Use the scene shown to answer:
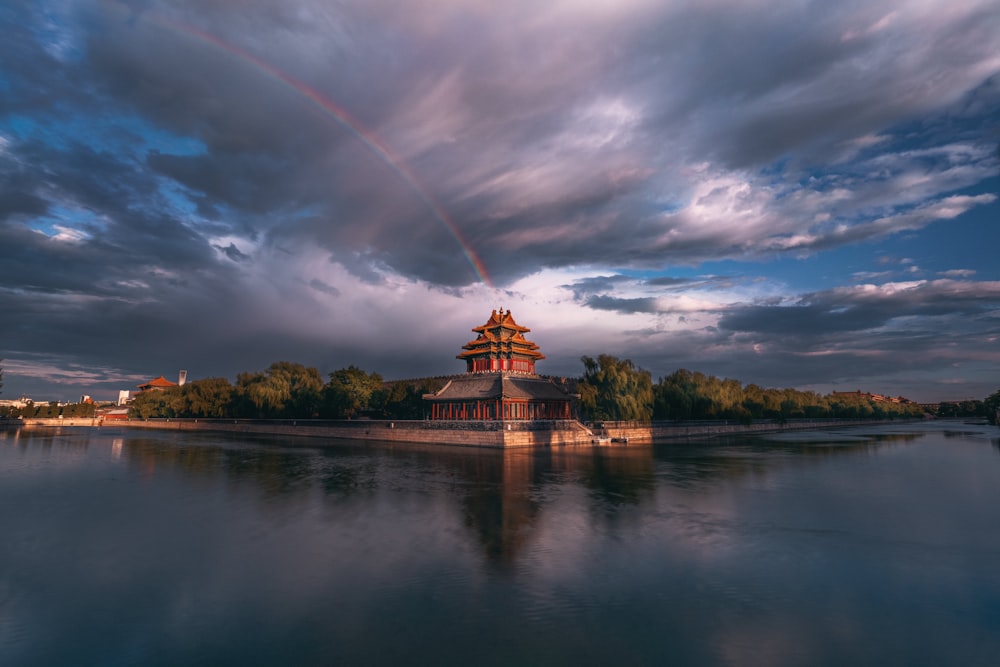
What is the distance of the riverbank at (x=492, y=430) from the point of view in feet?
157

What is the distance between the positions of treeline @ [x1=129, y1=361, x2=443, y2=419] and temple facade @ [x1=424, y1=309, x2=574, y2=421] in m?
5.32

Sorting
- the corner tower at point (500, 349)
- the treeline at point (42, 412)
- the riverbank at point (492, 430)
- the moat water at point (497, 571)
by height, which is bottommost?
the moat water at point (497, 571)

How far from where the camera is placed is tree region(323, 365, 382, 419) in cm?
6450

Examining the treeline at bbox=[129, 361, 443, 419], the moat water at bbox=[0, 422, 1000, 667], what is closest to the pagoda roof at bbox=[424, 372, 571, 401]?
the treeline at bbox=[129, 361, 443, 419]

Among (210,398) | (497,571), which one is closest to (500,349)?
(497,571)

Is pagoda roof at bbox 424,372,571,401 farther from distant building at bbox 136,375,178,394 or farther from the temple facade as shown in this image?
distant building at bbox 136,375,178,394

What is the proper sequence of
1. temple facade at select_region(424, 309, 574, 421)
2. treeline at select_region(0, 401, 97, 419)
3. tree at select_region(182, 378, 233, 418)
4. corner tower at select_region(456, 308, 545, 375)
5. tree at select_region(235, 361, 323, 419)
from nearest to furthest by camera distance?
temple facade at select_region(424, 309, 574, 421) < corner tower at select_region(456, 308, 545, 375) < tree at select_region(235, 361, 323, 419) < tree at select_region(182, 378, 233, 418) < treeline at select_region(0, 401, 97, 419)

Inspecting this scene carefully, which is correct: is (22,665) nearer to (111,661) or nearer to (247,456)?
(111,661)

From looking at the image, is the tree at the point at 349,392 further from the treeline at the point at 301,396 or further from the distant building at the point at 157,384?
the distant building at the point at 157,384

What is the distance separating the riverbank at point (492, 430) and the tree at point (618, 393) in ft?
5.10

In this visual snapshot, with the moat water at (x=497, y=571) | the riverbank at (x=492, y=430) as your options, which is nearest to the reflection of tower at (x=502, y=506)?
the moat water at (x=497, y=571)

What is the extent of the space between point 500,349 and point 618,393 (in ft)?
47.5

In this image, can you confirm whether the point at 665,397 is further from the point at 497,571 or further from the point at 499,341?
the point at 497,571

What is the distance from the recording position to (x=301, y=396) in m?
71.4
